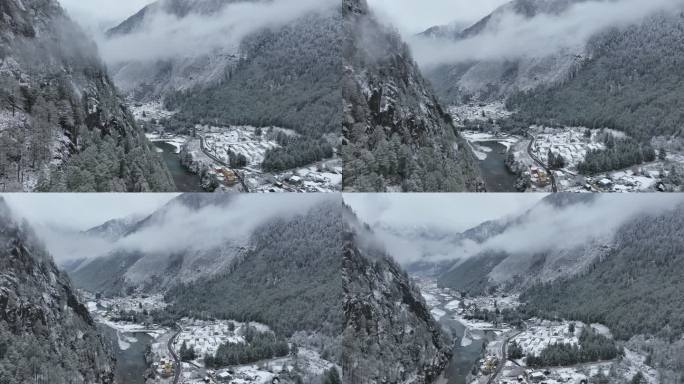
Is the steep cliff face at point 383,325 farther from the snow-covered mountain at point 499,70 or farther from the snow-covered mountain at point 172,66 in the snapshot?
the snow-covered mountain at point 172,66

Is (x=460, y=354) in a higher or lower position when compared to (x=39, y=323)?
lower

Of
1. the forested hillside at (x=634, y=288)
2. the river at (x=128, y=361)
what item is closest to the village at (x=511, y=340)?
the forested hillside at (x=634, y=288)

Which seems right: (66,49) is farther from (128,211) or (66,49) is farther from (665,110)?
(665,110)

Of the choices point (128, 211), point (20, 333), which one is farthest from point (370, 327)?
point (20, 333)

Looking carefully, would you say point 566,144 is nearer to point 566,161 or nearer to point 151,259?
point 566,161

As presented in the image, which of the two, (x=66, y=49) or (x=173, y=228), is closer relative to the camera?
(x=66, y=49)

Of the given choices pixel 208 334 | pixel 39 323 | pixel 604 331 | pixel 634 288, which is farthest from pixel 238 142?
pixel 634 288
